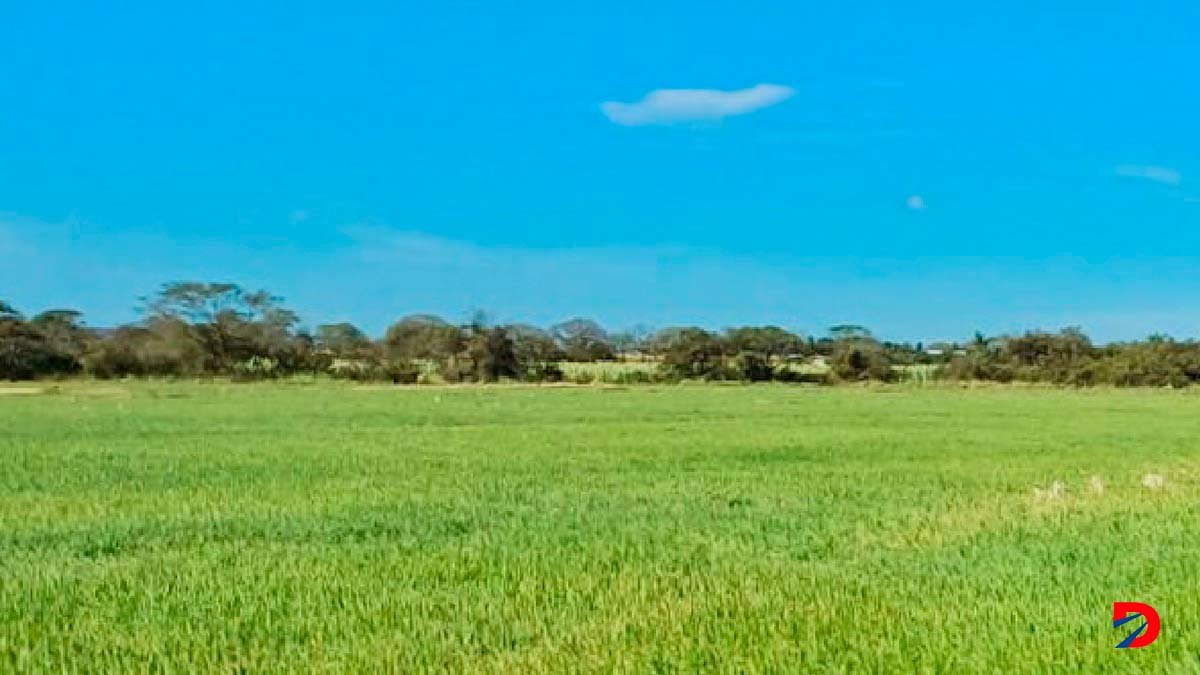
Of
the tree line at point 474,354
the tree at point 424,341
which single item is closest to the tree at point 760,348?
the tree line at point 474,354

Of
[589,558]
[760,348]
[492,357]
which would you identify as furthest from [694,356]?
[589,558]

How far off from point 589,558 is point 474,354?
5679 centimetres

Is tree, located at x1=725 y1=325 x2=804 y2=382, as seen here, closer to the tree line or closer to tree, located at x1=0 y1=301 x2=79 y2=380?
the tree line

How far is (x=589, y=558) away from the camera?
295 inches

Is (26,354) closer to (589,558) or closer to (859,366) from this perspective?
(859,366)

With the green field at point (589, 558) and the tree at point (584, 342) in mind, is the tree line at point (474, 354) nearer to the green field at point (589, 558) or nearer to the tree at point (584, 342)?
the tree at point (584, 342)

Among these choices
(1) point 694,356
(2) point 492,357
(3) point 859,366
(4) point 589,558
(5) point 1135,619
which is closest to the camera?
(5) point 1135,619

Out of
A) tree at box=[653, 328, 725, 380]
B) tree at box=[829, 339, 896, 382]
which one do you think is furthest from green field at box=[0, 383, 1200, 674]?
tree at box=[653, 328, 725, 380]

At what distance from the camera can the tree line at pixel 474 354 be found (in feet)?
194

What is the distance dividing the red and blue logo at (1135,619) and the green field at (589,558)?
7 cm

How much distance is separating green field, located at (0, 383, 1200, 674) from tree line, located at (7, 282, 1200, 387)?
1717 inches

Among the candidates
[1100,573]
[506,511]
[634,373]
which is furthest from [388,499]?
[634,373]

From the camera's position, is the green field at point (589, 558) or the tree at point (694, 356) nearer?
the green field at point (589, 558)

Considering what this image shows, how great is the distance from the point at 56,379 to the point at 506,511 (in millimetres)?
54268
